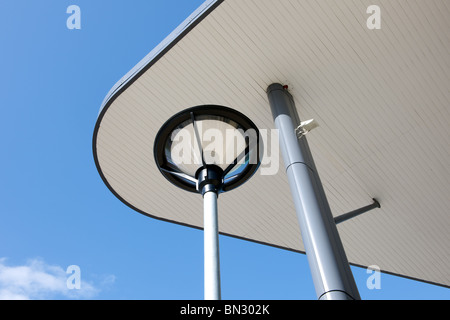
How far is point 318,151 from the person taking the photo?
830 centimetres

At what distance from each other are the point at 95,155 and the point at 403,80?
6220mm

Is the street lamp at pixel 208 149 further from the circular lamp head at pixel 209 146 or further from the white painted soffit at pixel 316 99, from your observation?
the white painted soffit at pixel 316 99

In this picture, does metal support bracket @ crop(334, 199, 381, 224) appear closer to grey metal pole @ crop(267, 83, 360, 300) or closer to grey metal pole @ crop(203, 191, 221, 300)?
grey metal pole @ crop(267, 83, 360, 300)

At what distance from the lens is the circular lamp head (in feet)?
14.1

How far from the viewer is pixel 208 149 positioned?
170 inches

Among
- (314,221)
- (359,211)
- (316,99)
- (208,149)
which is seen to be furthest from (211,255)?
(359,211)

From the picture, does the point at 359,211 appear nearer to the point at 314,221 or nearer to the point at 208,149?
the point at 314,221

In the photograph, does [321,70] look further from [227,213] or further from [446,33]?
[227,213]

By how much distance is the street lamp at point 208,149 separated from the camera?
4287 millimetres

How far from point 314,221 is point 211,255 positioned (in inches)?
79.5
